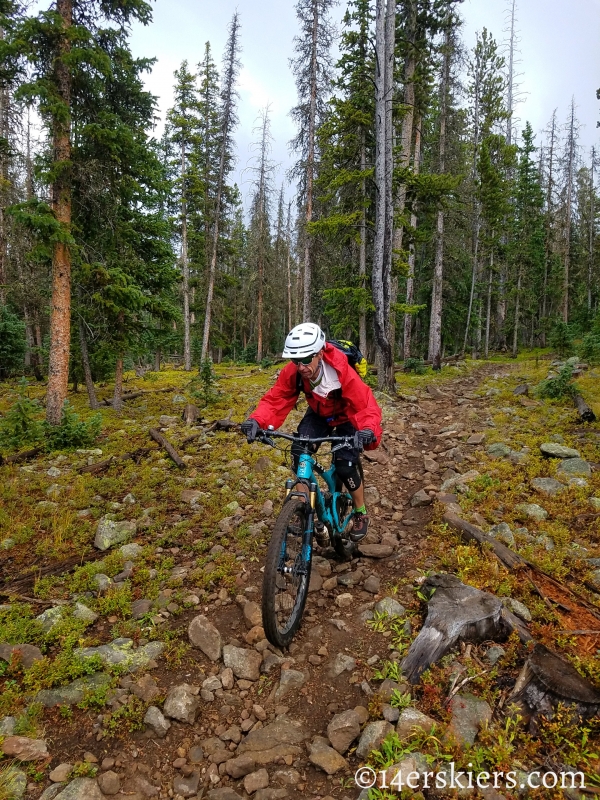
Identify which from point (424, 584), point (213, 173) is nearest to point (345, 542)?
point (424, 584)

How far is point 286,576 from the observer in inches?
146

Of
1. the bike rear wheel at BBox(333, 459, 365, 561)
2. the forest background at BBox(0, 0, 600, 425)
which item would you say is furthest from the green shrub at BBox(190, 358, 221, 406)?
the bike rear wheel at BBox(333, 459, 365, 561)

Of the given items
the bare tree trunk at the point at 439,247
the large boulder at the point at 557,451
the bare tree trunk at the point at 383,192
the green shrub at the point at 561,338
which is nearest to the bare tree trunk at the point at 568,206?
the green shrub at the point at 561,338

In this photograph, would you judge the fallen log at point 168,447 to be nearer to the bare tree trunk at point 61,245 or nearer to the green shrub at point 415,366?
the bare tree trunk at point 61,245

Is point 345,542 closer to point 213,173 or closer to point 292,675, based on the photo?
point 292,675

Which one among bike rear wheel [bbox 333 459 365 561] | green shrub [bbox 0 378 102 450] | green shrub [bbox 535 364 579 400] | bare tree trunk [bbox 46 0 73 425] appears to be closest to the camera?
bike rear wheel [bbox 333 459 365 561]

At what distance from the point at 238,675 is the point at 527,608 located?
8.85 ft

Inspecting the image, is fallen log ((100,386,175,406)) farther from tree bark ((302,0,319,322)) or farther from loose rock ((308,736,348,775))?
loose rock ((308,736,348,775))

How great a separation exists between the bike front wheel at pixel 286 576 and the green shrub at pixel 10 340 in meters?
18.1

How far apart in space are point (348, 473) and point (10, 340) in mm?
18455

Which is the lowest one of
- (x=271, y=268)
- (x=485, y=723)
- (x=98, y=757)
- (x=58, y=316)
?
(x=98, y=757)

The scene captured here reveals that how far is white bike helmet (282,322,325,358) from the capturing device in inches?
152

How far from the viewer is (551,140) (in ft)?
126

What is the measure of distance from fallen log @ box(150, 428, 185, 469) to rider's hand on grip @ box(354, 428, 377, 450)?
529cm
